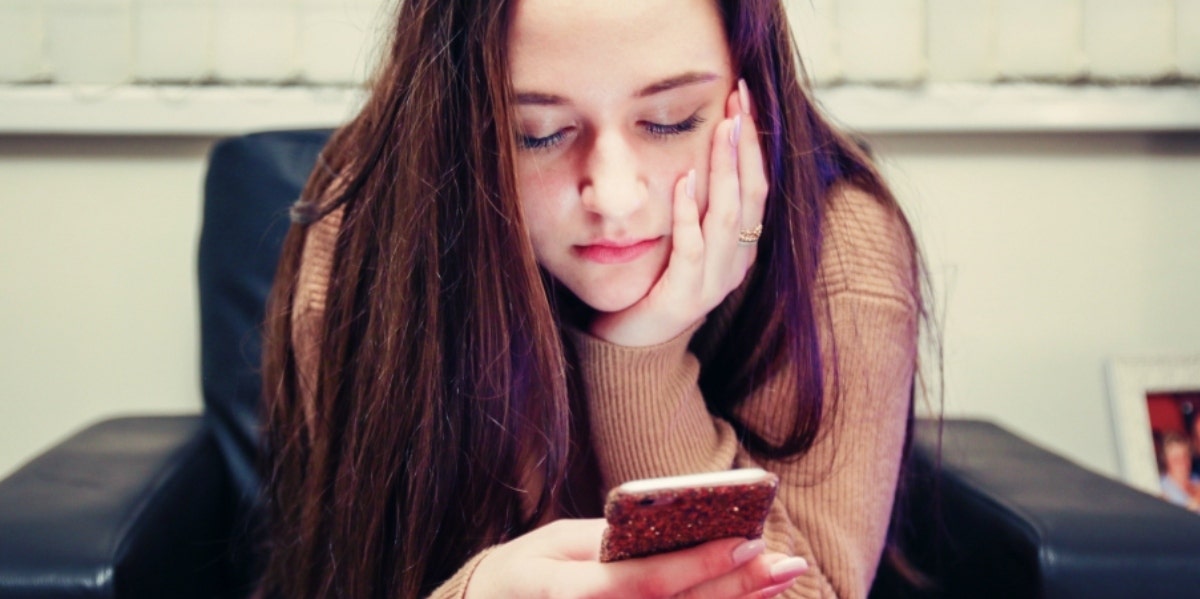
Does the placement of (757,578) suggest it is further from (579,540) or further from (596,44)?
(596,44)

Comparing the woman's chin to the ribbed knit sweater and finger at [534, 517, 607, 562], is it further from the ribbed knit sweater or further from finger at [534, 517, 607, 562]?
finger at [534, 517, 607, 562]

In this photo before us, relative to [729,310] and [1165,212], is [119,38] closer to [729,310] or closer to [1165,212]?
[729,310]

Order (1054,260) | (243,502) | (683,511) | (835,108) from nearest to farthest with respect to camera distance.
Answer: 1. (683,511)
2. (243,502)
3. (835,108)
4. (1054,260)

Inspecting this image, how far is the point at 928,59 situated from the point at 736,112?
0.57 meters

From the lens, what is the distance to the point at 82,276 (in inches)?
50.4

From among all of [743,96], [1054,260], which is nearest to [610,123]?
[743,96]

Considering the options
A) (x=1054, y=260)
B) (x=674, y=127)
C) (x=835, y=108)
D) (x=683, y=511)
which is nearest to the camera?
(x=683, y=511)

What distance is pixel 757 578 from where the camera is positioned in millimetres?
544

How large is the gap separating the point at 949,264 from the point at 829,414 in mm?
573

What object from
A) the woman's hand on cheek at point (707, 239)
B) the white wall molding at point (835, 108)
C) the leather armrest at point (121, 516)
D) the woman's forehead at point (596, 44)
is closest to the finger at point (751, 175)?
the woman's hand on cheek at point (707, 239)

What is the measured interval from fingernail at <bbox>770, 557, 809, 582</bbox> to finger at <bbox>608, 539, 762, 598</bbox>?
15 millimetres

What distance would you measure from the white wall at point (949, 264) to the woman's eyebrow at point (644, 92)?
64 cm

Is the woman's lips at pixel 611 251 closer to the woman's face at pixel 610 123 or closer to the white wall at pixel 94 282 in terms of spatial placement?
the woman's face at pixel 610 123

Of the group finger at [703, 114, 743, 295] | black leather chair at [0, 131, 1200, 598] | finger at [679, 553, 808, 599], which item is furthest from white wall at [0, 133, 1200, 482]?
finger at [679, 553, 808, 599]
